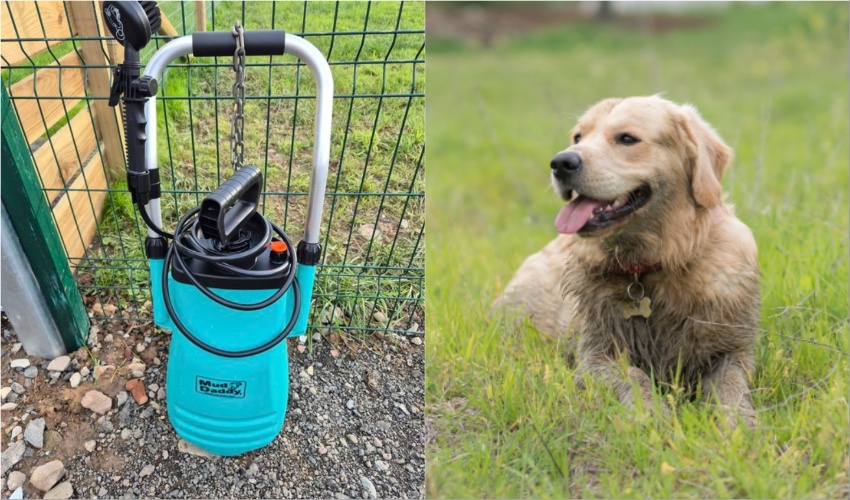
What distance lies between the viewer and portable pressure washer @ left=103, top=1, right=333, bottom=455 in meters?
1.96

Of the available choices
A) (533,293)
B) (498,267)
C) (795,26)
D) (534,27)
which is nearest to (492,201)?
(498,267)

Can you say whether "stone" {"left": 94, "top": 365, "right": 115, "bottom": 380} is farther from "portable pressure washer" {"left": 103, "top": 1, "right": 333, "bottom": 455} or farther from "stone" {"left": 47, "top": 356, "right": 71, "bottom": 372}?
"portable pressure washer" {"left": 103, "top": 1, "right": 333, "bottom": 455}

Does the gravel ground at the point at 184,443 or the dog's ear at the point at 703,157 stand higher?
the dog's ear at the point at 703,157

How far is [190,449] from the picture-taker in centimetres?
253

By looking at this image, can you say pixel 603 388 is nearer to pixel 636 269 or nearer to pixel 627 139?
pixel 636 269

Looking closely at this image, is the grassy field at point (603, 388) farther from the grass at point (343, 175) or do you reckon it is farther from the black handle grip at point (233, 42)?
the black handle grip at point (233, 42)

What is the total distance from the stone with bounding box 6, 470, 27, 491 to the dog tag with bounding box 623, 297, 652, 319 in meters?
2.15

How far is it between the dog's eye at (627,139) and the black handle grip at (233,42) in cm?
115

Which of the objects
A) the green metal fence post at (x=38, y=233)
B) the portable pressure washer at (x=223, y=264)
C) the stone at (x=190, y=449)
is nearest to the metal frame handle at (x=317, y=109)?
the portable pressure washer at (x=223, y=264)

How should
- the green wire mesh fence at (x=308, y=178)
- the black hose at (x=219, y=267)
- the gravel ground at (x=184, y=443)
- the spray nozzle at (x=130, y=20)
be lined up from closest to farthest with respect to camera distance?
1. the spray nozzle at (x=130, y=20)
2. the black hose at (x=219, y=267)
3. the gravel ground at (x=184, y=443)
4. the green wire mesh fence at (x=308, y=178)

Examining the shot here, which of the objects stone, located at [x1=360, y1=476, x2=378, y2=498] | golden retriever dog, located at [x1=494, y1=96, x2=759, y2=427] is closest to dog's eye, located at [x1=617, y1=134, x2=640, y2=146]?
golden retriever dog, located at [x1=494, y1=96, x2=759, y2=427]

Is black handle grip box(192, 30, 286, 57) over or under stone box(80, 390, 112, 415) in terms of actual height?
over

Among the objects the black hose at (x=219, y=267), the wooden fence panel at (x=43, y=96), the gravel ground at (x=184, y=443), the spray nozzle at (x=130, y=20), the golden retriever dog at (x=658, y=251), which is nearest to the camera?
the spray nozzle at (x=130, y=20)

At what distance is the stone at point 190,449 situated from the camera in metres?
2.52
